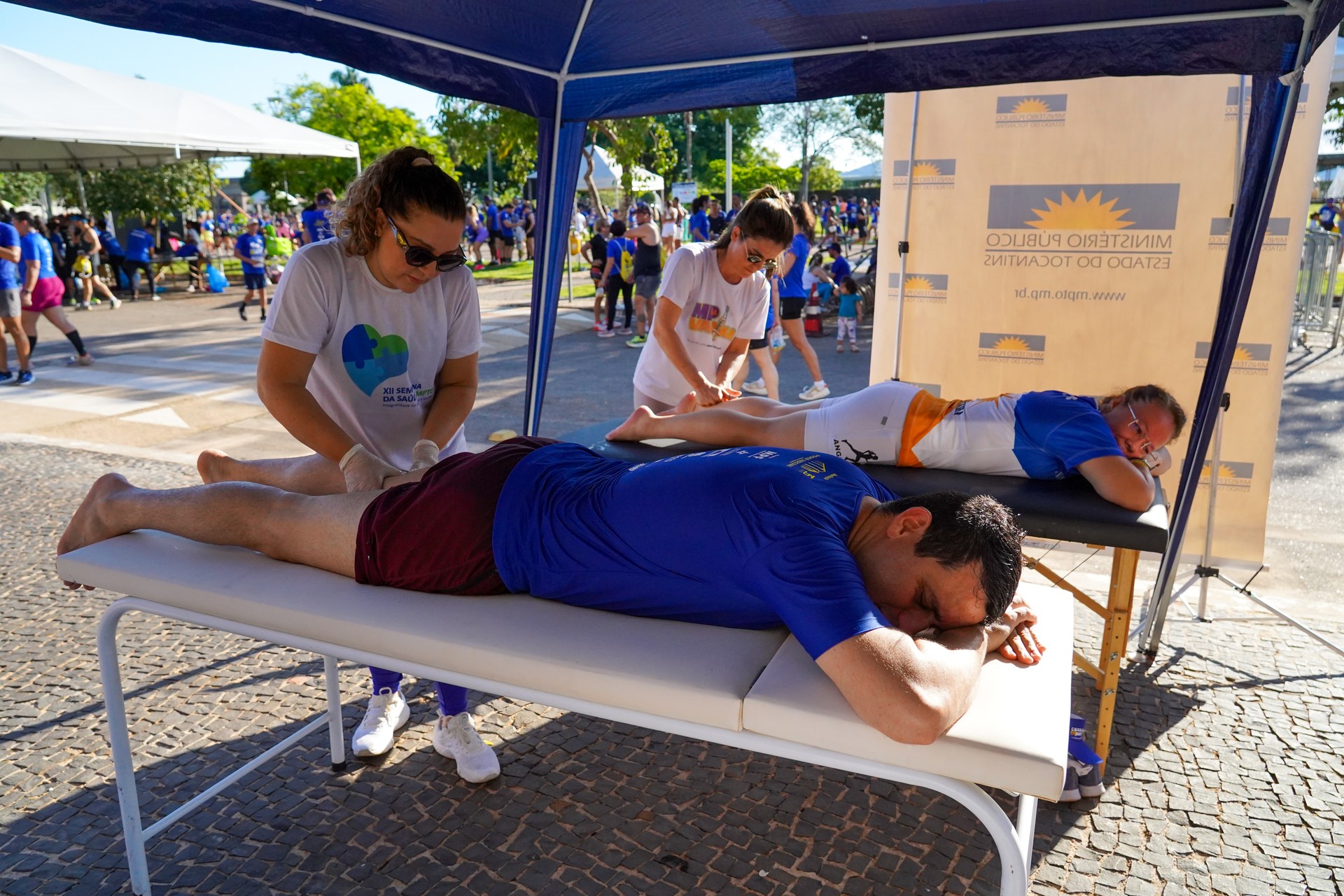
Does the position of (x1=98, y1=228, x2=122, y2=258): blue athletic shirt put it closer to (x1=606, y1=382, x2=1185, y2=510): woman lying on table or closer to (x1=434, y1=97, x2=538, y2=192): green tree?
(x1=434, y1=97, x2=538, y2=192): green tree

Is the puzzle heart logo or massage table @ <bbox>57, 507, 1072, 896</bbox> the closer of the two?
massage table @ <bbox>57, 507, 1072, 896</bbox>

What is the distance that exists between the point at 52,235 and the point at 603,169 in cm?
1113

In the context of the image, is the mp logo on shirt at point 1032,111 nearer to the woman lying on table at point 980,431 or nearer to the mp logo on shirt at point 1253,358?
the mp logo on shirt at point 1253,358

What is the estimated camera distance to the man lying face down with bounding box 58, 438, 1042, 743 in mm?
1347

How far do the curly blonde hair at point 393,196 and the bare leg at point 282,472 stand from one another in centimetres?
56

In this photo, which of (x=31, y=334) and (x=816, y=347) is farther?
(x=816, y=347)

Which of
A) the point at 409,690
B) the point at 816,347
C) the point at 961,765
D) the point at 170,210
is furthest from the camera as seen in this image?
the point at 170,210

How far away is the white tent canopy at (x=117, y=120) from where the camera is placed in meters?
9.53

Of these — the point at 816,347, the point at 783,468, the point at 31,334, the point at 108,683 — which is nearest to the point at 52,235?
the point at 31,334

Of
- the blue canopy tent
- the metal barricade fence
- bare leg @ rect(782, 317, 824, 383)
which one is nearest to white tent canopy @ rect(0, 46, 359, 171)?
bare leg @ rect(782, 317, 824, 383)

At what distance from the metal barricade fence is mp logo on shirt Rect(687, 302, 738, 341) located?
8686mm

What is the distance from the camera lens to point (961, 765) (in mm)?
1271

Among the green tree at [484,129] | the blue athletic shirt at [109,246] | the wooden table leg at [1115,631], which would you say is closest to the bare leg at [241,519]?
the wooden table leg at [1115,631]

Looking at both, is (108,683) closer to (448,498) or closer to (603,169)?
(448,498)
